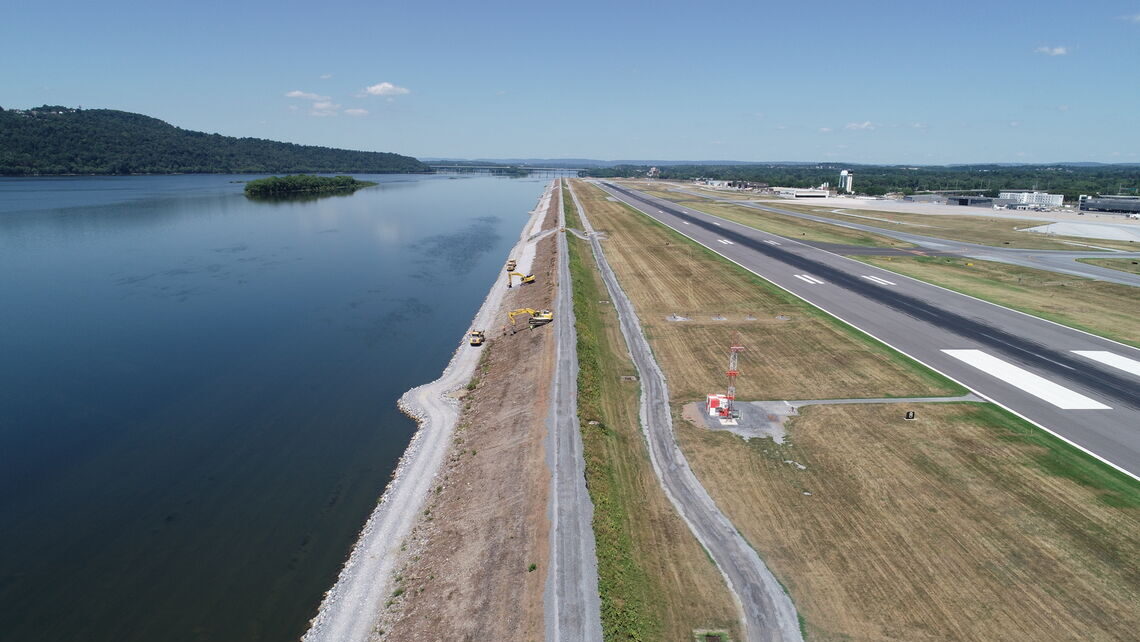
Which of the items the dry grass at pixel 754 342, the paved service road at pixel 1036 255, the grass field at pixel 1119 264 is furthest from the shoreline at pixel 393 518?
the grass field at pixel 1119 264

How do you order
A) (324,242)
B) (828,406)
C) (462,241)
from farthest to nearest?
1. (462,241)
2. (324,242)
3. (828,406)

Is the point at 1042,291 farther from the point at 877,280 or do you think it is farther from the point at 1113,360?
the point at 1113,360

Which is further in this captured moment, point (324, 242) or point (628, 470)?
point (324, 242)

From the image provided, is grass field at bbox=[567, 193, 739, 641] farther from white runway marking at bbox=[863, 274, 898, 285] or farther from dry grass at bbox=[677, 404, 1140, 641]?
white runway marking at bbox=[863, 274, 898, 285]

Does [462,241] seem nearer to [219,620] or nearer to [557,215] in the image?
[557,215]

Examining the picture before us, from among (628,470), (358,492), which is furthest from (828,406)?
(358,492)

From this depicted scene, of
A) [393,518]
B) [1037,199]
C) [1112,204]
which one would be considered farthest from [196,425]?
[1037,199]

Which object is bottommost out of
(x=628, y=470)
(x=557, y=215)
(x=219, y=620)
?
(x=219, y=620)

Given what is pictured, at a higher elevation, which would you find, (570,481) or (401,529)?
(570,481)
